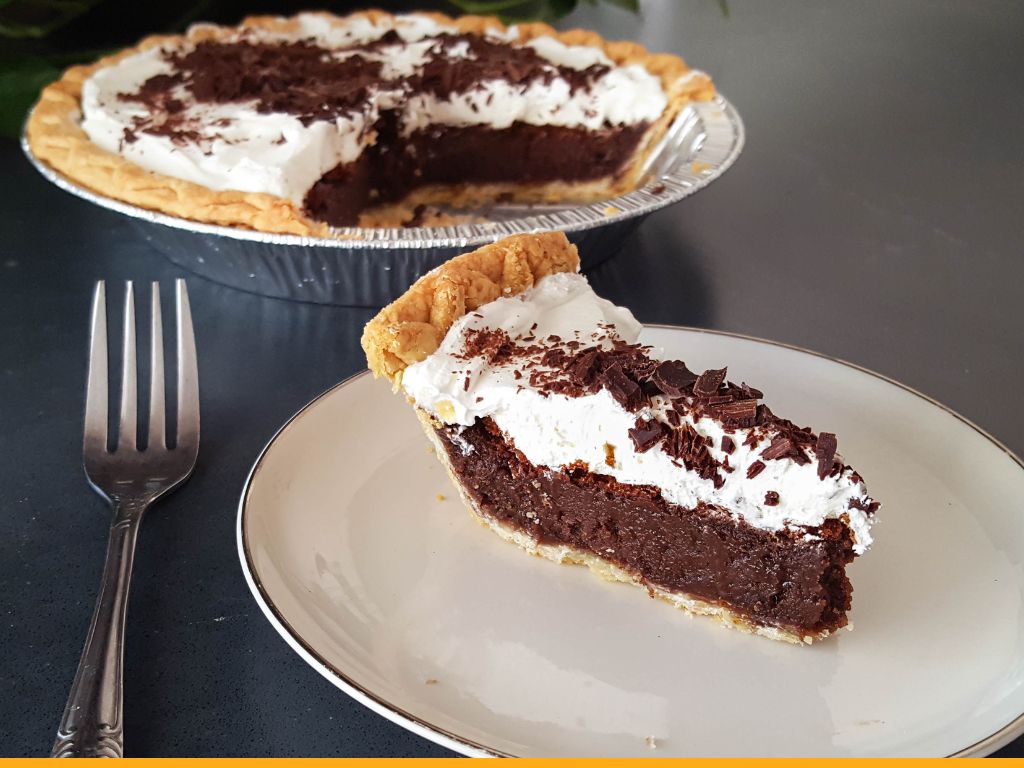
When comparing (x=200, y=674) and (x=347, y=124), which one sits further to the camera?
(x=347, y=124)

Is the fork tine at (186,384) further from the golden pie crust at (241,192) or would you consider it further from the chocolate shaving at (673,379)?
the chocolate shaving at (673,379)

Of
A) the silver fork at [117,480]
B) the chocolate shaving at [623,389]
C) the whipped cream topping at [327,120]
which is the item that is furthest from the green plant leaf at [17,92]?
the chocolate shaving at [623,389]

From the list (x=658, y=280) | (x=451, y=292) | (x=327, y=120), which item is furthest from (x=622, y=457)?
(x=327, y=120)

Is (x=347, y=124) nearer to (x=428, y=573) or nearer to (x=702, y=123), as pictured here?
(x=702, y=123)

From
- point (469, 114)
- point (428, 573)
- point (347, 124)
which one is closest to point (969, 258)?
point (469, 114)

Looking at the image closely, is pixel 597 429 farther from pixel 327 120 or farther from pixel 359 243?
pixel 327 120

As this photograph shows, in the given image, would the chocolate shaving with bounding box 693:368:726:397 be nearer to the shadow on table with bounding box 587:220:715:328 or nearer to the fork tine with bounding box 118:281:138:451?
the shadow on table with bounding box 587:220:715:328

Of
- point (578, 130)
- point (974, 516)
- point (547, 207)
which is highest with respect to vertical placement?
point (974, 516)

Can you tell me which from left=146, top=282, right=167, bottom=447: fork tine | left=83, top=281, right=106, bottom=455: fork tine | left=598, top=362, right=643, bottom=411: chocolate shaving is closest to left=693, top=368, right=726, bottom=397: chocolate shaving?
left=598, top=362, right=643, bottom=411: chocolate shaving
